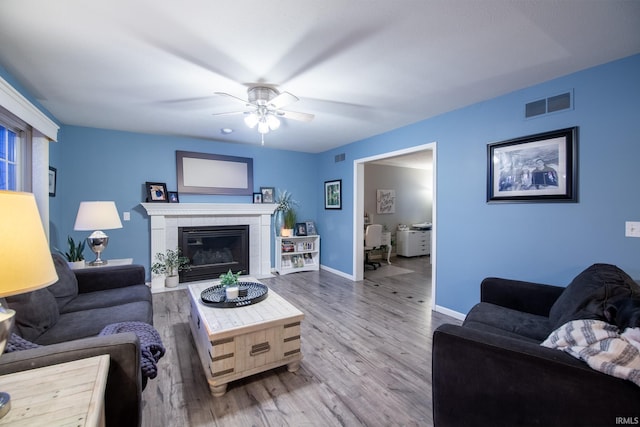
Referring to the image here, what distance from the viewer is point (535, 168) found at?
2.52 meters

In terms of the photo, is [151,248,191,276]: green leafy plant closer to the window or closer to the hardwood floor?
the hardwood floor

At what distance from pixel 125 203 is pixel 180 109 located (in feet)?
6.32

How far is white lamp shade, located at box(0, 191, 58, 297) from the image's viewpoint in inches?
30.4

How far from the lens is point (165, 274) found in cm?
427

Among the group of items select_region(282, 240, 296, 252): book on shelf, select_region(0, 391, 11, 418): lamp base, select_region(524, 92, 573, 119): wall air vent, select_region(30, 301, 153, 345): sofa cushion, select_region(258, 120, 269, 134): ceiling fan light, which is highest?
select_region(524, 92, 573, 119): wall air vent

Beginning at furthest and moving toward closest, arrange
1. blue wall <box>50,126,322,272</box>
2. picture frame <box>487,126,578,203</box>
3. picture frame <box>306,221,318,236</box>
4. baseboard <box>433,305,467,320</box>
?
picture frame <box>306,221,318,236</box> → blue wall <box>50,126,322,272</box> → baseboard <box>433,305,467,320</box> → picture frame <box>487,126,578,203</box>

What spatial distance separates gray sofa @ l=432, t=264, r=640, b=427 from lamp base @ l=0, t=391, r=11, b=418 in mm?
1674

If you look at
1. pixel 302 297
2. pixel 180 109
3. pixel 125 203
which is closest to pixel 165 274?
pixel 125 203

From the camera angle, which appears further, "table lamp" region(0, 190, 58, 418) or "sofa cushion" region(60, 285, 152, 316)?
"sofa cushion" region(60, 285, 152, 316)

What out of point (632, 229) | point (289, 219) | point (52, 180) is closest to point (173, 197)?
point (52, 180)

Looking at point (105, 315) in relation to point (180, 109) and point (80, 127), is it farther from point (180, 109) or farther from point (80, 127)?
point (80, 127)

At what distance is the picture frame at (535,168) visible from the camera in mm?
2324

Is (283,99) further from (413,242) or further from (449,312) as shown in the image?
(413,242)

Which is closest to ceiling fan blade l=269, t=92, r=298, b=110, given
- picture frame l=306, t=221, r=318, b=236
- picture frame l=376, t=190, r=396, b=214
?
picture frame l=306, t=221, r=318, b=236
